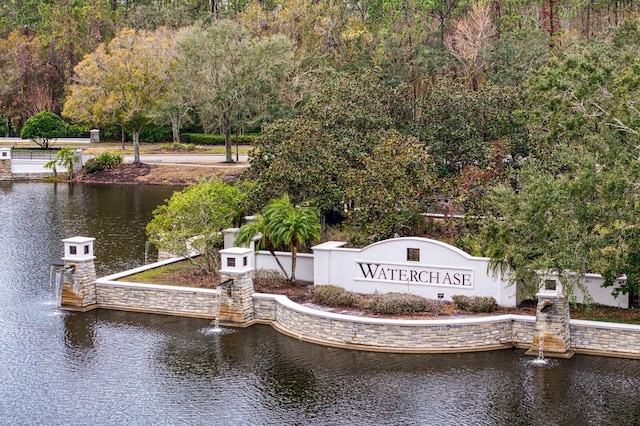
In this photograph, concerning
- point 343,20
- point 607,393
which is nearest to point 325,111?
point 607,393

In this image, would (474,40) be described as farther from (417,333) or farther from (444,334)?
(417,333)

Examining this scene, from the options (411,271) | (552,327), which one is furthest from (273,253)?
(552,327)

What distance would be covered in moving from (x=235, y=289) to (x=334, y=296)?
2.84m

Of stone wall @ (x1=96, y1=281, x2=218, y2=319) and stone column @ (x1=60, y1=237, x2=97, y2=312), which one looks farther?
stone column @ (x1=60, y1=237, x2=97, y2=312)

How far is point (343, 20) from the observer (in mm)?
78938

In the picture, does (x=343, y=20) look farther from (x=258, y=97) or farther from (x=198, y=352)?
(x=198, y=352)

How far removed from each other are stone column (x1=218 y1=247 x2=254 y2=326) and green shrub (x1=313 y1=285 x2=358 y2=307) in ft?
6.58

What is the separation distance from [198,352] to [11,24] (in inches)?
3326

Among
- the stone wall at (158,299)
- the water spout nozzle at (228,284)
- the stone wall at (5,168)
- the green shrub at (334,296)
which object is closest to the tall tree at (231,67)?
the stone wall at (5,168)

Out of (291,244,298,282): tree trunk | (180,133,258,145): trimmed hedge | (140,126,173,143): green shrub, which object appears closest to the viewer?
(291,244,298,282): tree trunk

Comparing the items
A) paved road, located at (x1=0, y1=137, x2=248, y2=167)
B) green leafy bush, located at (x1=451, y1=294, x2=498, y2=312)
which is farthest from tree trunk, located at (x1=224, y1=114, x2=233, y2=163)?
green leafy bush, located at (x1=451, y1=294, x2=498, y2=312)

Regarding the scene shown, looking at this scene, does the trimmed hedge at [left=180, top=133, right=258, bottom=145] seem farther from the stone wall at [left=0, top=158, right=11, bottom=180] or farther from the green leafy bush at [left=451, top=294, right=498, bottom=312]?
the green leafy bush at [left=451, top=294, right=498, bottom=312]

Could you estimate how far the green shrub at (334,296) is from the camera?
86.7 ft

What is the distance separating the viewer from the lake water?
19.9 meters
